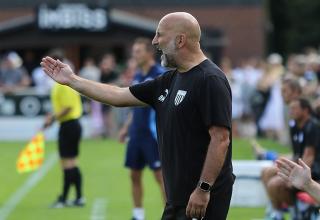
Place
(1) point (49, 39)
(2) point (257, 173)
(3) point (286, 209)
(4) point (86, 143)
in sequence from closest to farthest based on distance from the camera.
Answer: (3) point (286, 209) < (2) point (257, 173) < (4) point (86, 143) < (1) point (49, 39)

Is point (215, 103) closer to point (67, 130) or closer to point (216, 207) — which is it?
point (216, 207)

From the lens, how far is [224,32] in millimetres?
37969

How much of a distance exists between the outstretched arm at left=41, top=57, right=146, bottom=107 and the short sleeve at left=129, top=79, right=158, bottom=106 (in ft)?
0.15

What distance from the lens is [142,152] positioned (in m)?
11.1

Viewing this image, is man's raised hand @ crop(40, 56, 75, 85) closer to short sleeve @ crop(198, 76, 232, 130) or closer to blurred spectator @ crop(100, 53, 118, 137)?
short sleeve @ crop(198, 76, 232, 130)

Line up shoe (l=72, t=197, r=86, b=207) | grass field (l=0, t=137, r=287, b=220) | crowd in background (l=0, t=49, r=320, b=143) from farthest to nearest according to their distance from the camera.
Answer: crowd in background (l=0, t=49, r=320, b=143)
shoe (l=72, t=197, r=86, b=207)
grass field (l=0, t=137, r=287, b=220)

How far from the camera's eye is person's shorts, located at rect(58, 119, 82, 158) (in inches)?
496

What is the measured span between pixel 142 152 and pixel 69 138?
1.77 metres

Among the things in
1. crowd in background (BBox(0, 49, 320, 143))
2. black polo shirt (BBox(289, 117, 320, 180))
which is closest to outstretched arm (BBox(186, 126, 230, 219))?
black polo shirt (BBox(289, 117, 320, 180))

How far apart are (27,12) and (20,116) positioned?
14.6 m

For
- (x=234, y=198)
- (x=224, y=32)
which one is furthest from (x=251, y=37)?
(x=234, y=198)

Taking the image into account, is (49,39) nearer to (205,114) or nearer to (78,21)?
(78,21)

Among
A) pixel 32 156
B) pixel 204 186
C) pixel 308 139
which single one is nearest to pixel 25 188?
pixel 32 156

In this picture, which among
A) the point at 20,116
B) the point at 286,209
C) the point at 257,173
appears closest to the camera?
the point at 286,209
